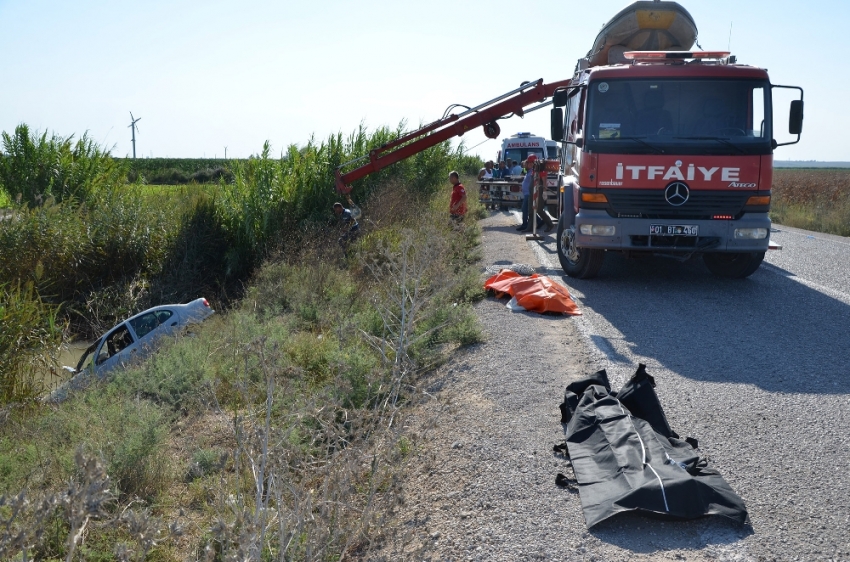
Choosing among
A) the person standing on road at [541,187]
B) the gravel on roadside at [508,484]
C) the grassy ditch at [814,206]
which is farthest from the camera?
the grassy ditch at [814,206]

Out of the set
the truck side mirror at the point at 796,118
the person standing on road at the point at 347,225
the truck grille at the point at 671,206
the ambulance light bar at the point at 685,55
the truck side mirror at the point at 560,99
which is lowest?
the person standing on road at the point at 347,225

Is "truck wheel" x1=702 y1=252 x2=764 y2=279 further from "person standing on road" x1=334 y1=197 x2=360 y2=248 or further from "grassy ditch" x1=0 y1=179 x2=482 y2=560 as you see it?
"person standing on road" x1=334 y1=197 x2=360 y2=248

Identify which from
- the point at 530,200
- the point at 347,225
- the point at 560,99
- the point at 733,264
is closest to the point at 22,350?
the point at 347,225

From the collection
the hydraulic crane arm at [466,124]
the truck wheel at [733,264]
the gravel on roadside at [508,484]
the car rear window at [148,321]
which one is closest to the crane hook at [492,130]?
the hydraulic crane arm at [466,124]

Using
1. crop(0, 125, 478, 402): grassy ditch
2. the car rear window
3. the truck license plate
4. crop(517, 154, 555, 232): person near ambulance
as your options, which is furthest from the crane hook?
the car rear window

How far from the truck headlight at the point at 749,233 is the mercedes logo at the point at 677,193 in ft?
2.69

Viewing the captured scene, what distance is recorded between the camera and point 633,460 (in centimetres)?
431

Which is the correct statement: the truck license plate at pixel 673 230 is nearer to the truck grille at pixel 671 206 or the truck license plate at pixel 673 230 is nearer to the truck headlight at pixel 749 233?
the truck grille at pixel 671 206

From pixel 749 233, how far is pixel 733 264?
1358 millimetres

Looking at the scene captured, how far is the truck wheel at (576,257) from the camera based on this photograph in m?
10.9

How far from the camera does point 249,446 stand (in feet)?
11.7

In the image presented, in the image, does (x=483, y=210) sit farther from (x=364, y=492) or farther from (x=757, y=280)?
(x=364, y=492)

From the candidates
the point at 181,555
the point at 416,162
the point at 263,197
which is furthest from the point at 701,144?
the point at 416,162

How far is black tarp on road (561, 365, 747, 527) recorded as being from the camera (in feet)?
12.9
